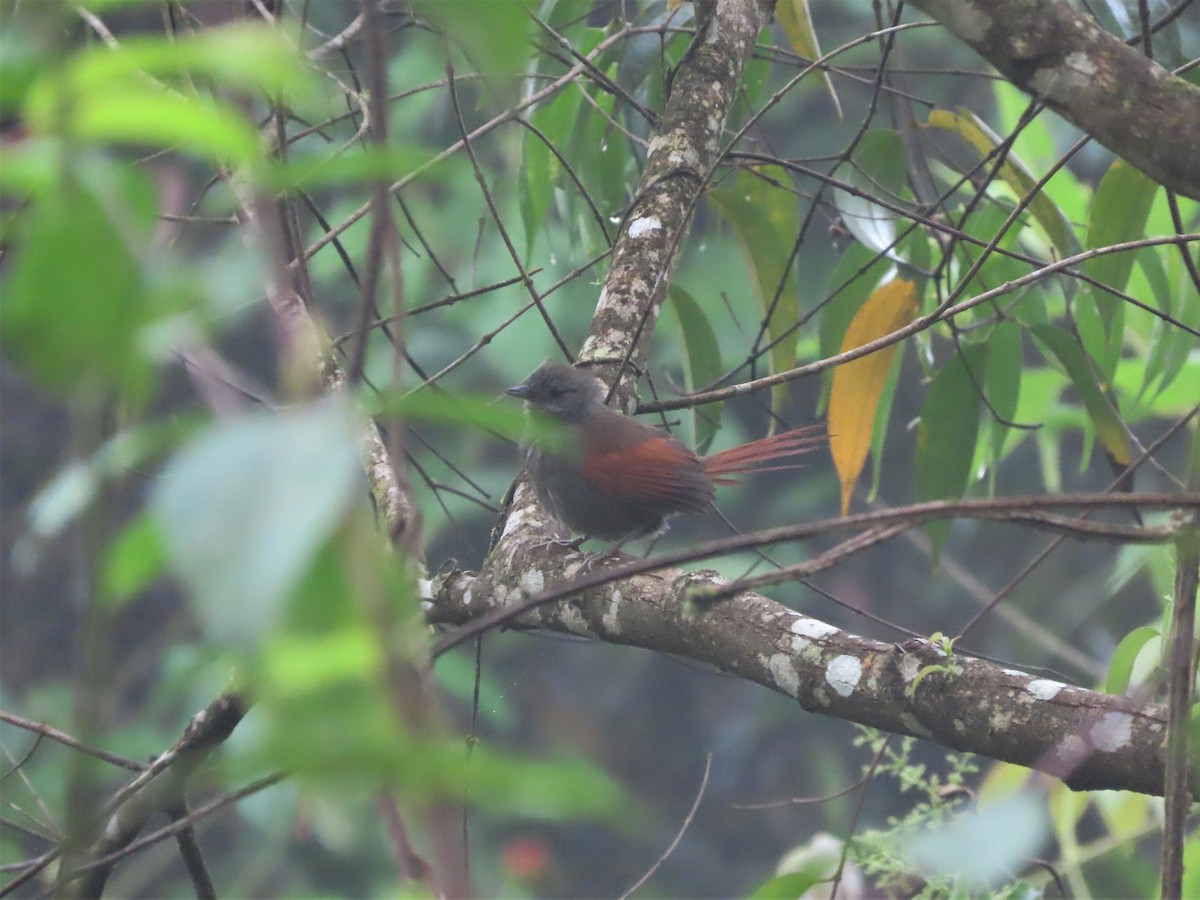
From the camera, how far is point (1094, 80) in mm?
1676

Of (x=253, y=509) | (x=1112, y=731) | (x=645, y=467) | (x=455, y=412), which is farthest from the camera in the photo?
(x=645, y=467)

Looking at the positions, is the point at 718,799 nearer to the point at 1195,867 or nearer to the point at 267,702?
the point at 1195,867

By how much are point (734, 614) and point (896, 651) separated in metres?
0.26

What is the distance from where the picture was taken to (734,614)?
1.84m

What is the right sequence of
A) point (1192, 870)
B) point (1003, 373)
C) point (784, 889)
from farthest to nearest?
point (1003, 373), point (1192, 870), point (784, 889)

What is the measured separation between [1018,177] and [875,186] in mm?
338

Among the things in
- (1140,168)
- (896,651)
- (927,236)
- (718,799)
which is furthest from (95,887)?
(718,799)

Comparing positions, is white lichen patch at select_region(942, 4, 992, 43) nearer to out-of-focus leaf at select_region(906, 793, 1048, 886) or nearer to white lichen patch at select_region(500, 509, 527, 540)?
white lichen patch at select_region(500, 509, 527, 540)

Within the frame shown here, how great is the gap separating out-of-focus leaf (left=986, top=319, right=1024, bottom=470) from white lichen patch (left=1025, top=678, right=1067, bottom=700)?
135 cm

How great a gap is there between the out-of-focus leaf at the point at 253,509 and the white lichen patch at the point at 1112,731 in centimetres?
127

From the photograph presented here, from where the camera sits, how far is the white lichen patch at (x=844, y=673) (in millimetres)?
1710

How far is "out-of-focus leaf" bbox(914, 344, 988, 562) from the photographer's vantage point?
9.23 ft

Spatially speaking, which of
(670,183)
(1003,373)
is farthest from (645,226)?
(1003,373)

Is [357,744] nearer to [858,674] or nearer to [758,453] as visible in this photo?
[858,674]
